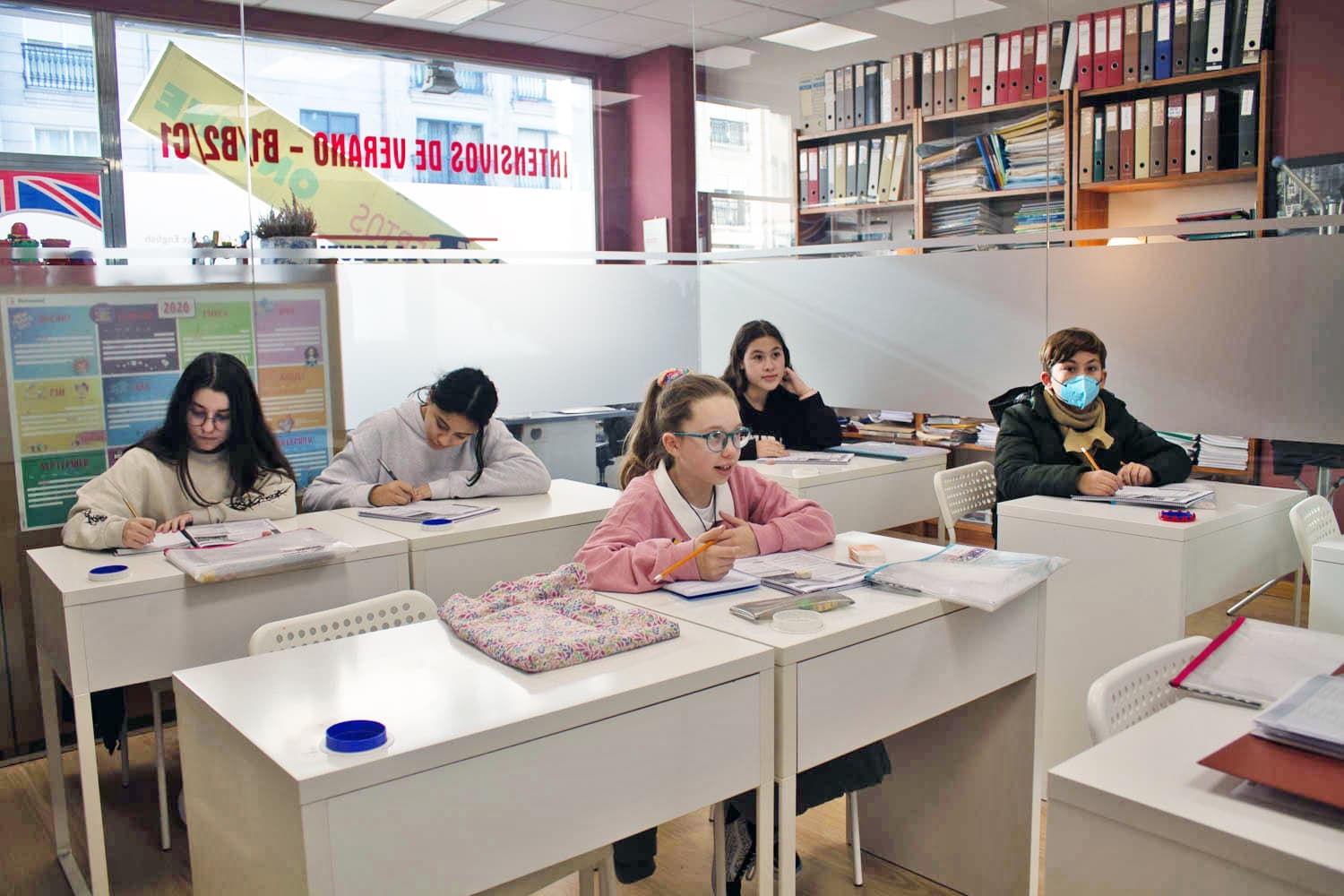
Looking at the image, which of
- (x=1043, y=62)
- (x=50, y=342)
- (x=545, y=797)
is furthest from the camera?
(x=1043, y=62)

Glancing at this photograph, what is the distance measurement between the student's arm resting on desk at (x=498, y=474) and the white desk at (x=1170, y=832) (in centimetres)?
213

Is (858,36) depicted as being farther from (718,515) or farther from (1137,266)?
(718,515)

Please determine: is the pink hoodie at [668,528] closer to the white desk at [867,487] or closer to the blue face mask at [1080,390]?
the white desk at [867,487]

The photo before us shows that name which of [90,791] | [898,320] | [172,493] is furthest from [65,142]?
[898,320]

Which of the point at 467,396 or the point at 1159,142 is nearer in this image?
the point at 467,396

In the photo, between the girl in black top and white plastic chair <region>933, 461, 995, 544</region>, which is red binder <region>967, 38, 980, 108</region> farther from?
white plastic chair <region>933, 461, 995, 544</region>

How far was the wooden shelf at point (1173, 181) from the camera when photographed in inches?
135

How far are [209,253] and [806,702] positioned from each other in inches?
102

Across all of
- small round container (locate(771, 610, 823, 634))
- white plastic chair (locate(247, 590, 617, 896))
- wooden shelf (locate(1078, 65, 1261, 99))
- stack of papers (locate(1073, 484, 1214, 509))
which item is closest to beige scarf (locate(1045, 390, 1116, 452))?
stack of papers (locate(1073, 484, 1214, 509))

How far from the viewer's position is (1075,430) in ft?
10.8

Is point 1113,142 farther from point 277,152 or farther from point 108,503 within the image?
point 108,503

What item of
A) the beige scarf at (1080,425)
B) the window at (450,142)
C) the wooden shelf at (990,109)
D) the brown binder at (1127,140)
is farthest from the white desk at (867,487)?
the window at (450,142)

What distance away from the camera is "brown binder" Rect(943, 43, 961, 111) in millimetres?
4078

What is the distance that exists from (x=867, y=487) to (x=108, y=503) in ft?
7.58
